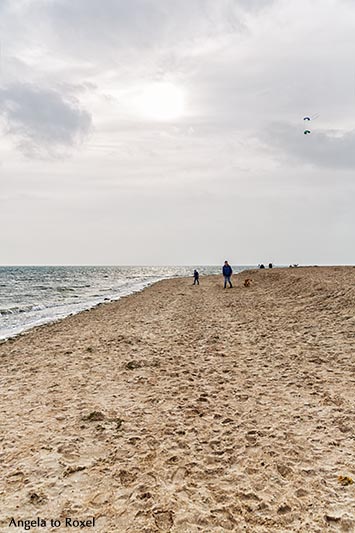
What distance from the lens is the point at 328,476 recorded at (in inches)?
177

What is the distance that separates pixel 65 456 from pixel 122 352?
6396mm

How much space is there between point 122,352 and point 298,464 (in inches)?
303

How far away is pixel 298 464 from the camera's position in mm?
4805

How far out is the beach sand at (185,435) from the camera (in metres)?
4.02

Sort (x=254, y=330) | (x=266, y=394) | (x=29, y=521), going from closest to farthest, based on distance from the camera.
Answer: (x=29, y=521) → (x=266, y=394) → (x=254, y=330)

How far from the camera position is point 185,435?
5.76 m

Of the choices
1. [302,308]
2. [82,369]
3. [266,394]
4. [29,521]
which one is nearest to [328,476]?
[266,394]

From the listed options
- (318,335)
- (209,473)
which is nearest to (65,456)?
(209,473)

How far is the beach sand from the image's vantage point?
4016 mm

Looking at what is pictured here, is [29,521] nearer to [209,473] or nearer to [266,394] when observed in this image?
[209,473]

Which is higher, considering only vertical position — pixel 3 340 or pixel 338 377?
pixel 338 377

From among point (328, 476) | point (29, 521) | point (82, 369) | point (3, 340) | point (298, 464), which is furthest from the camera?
point (3, 340)

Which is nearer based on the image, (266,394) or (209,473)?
(209,473)

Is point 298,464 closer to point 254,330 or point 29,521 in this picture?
point 29,521
